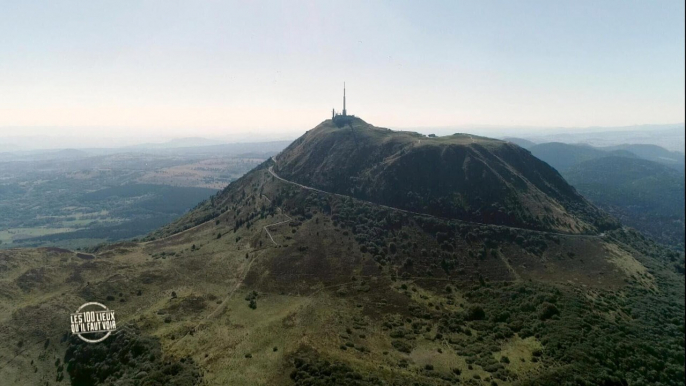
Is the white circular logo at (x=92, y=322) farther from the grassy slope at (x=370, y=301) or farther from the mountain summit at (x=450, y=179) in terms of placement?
the mountain summit at (x=450, y=179)

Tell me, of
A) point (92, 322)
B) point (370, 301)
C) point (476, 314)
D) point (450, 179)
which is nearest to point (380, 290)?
point (370, 301)

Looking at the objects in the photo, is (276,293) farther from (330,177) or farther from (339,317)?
(330,177)

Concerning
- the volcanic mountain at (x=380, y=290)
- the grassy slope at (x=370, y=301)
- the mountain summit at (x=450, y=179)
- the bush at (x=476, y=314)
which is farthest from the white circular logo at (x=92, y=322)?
the mountain summit at (x=450, y=179)

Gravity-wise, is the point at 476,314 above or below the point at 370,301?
above

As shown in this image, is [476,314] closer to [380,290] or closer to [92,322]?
[380,290]

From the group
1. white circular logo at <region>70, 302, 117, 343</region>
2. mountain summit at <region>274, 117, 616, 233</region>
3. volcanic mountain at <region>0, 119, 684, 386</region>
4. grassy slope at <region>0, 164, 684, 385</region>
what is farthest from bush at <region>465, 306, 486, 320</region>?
white circular logo at <region>70, 302, 117, 343</region>

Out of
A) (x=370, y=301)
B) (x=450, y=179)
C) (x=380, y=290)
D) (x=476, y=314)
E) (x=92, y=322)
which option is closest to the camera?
(x=92, y=322)

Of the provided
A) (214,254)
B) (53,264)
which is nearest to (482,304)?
(214,254)
